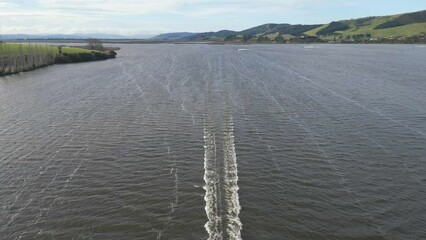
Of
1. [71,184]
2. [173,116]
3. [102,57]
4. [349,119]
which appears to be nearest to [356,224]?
[71,184]

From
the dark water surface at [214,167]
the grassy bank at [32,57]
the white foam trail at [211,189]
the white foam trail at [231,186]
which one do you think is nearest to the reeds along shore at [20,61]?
the grassy bank at [32,57]

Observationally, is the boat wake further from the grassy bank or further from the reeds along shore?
the grassy bank

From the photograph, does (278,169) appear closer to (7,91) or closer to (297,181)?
(297,181)

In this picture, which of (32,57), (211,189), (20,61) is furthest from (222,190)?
(32,57)

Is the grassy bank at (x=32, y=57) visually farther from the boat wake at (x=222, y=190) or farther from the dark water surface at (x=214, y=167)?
the boat wake at (x=222, y=190)

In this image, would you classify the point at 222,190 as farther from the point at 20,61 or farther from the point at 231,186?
the point at 20,61

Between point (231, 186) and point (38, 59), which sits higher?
point (38, 59)
